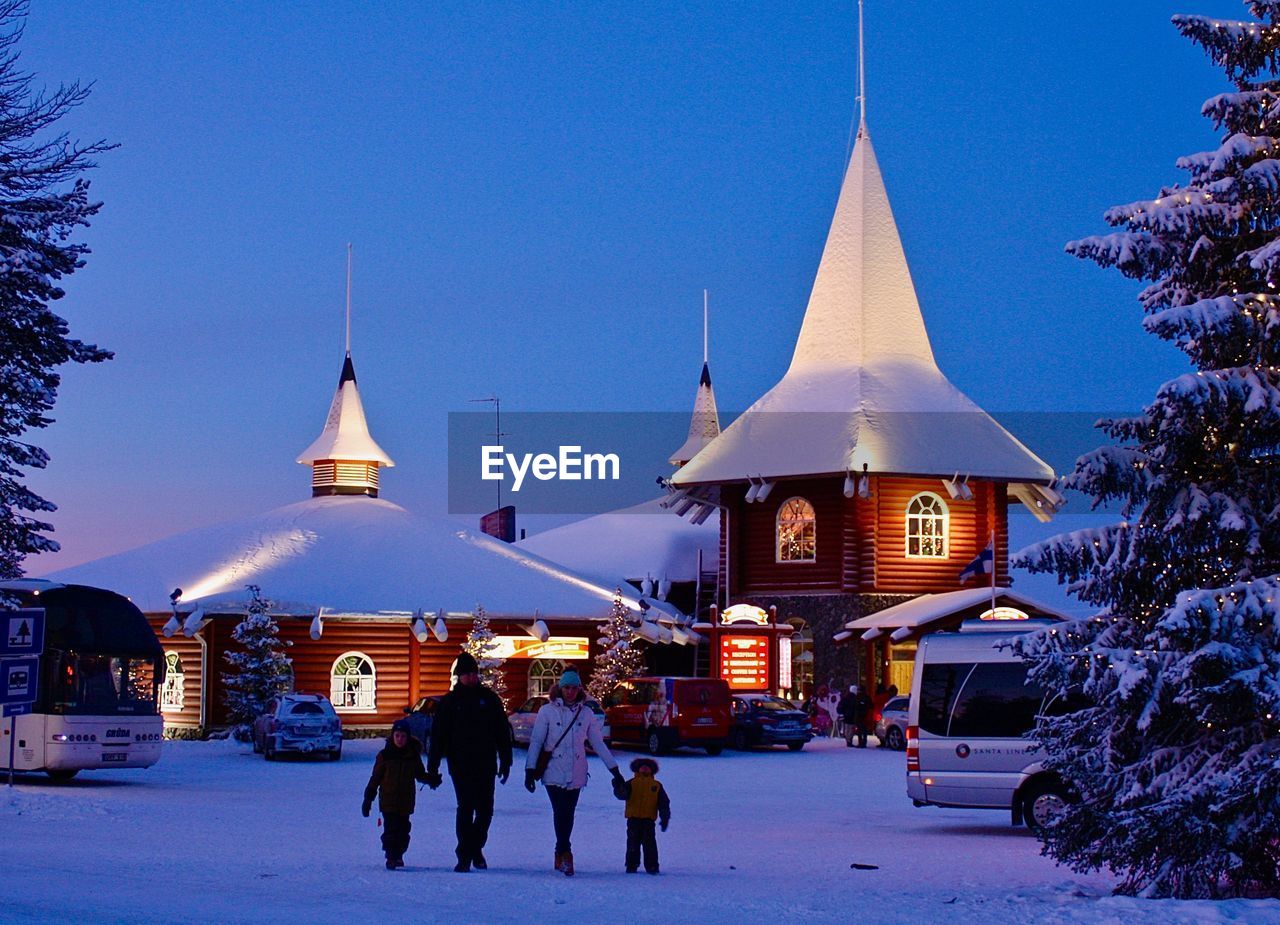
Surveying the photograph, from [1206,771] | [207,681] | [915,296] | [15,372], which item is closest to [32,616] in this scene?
[15,372]

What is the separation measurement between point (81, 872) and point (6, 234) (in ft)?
44.4

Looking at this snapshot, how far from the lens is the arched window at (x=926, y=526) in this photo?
51.8m

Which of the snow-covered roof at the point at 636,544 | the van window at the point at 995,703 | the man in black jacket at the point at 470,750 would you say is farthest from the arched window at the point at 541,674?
→ the man in black jacket at the point at 470,750

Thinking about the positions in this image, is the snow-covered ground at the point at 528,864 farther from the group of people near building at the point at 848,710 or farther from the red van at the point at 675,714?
the group of people near building at the point at 848,710

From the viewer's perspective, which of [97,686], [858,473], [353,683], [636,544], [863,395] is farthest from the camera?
[636,544]

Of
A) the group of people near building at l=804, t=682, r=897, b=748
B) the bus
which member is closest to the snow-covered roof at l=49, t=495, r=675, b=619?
the group of people near building at l=804, t=682, r=897, b=748

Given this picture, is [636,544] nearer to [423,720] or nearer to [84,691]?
[423,720]

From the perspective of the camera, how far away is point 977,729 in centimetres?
2128

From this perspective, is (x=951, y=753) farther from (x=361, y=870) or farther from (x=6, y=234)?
(x=6, y=234)

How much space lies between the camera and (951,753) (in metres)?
21.3

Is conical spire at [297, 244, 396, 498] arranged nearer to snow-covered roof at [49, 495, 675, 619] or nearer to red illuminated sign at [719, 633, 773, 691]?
snow-covered roof at [49, 495, 675, 619]

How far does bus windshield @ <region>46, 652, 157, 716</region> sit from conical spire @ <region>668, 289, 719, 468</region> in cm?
4777

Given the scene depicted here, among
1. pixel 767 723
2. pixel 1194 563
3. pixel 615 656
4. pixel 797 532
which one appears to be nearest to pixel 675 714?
pixel 767 723

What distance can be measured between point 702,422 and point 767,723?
35840 mm
